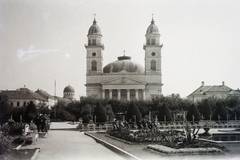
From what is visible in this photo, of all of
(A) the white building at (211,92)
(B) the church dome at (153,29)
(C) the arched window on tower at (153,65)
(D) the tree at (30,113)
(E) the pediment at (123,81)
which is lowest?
(D) the tree at (30,113)

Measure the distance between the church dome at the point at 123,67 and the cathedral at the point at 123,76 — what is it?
1367mm

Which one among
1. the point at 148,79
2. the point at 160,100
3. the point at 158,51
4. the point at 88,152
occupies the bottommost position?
the point at 88,152

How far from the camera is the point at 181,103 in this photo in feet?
184

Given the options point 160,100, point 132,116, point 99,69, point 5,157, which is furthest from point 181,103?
point 5,157

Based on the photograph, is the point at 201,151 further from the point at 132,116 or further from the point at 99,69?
the point at 99,69

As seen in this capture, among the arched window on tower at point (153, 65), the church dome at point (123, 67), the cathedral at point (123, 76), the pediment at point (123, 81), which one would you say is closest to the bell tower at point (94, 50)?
the cathedral at point (123, 76)

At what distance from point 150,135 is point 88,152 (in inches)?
219

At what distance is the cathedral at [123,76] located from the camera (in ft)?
275

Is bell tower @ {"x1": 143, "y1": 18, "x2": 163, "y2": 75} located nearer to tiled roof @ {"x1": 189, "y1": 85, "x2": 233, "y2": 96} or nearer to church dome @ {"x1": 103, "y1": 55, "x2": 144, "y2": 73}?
church dome @ {"x1": 103, "y1": 55, "x2": 144, "y2": 73}

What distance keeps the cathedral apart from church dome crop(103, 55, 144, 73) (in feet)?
4.48

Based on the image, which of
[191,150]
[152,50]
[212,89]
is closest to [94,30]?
[152,50]

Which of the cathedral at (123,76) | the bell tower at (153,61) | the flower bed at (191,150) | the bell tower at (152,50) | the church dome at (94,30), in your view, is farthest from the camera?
the church dome at (94,30)

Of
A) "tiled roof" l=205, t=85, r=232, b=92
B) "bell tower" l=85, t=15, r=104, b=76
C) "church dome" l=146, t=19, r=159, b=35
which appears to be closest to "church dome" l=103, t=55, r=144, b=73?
"bell tower" l=85, t=15, r=104, b=76

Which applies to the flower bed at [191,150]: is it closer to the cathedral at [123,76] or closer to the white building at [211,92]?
the white building at [211,92]
